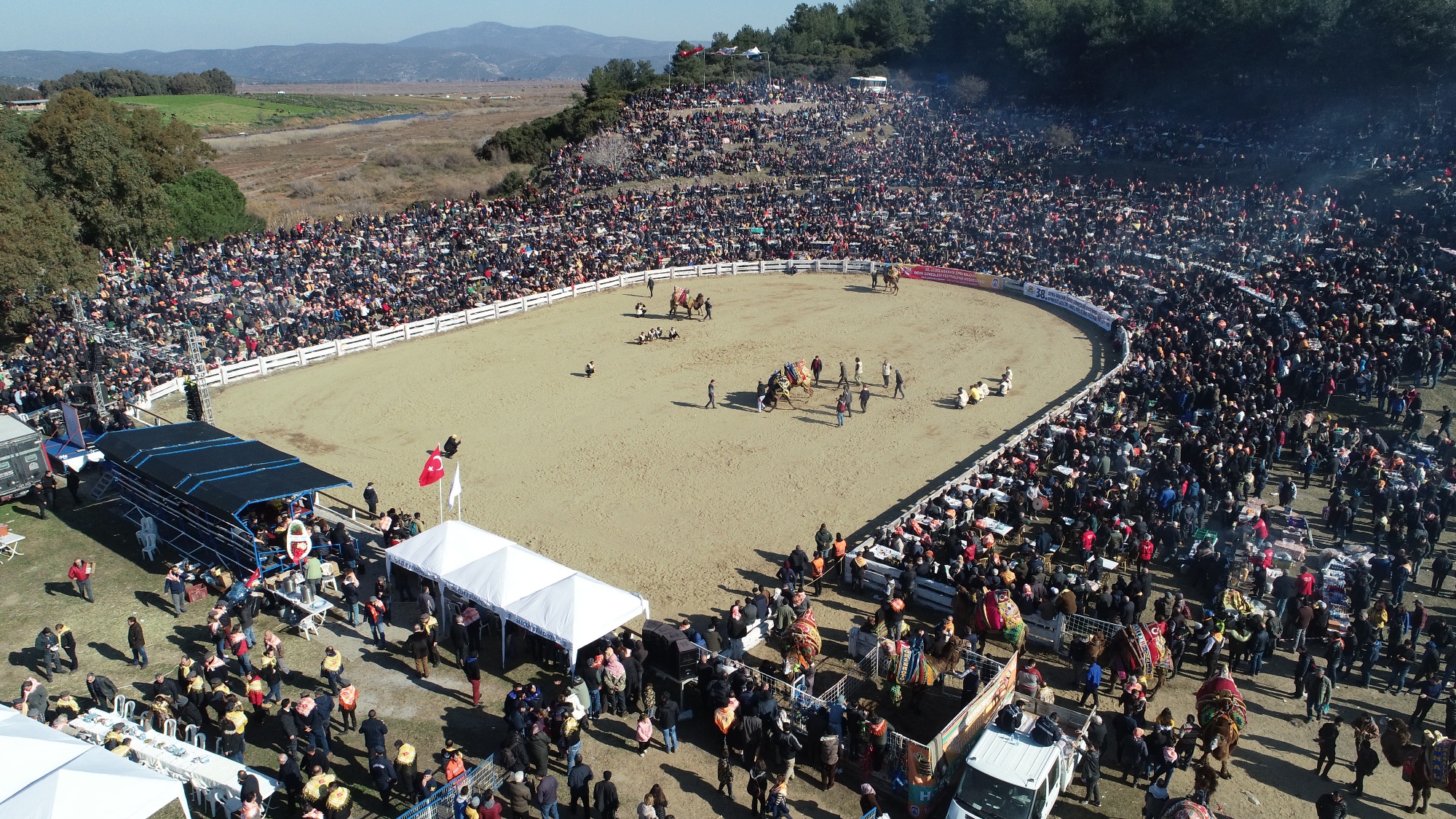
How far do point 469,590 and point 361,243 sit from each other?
105 ft

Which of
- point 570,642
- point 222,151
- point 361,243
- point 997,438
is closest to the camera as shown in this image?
point 570,642

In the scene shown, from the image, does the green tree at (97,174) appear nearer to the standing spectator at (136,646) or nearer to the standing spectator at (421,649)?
the standing spectator at (136,646)

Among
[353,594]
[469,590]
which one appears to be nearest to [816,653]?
[469,590]

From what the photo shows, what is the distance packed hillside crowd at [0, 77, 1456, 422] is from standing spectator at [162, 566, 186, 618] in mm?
13178

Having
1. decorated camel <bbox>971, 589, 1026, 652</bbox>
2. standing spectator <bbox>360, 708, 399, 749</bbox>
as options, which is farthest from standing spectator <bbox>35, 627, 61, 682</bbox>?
decorated camel <bbox>971, 589, 1026, 652</bbox>

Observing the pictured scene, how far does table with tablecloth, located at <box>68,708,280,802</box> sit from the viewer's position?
12.1m

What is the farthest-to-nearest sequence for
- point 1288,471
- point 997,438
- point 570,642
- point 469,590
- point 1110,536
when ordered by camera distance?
point 997,438 < point 1288,471 < point 1110,536 < point 469,590 < point 570,642

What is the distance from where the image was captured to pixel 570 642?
14.6 m

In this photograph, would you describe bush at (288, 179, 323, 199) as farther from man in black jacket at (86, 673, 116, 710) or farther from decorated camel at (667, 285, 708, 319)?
man in black jacket at (86, 673, 116, 710)

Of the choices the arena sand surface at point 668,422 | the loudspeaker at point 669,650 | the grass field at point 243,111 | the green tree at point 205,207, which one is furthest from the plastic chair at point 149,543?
the grass field at point 243,111

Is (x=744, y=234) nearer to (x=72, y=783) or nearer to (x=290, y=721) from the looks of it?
(x=290, y=721)

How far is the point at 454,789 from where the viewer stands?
11.8m

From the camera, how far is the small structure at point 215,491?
17.9m

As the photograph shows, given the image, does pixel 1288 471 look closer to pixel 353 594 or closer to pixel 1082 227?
pixel 353 594
